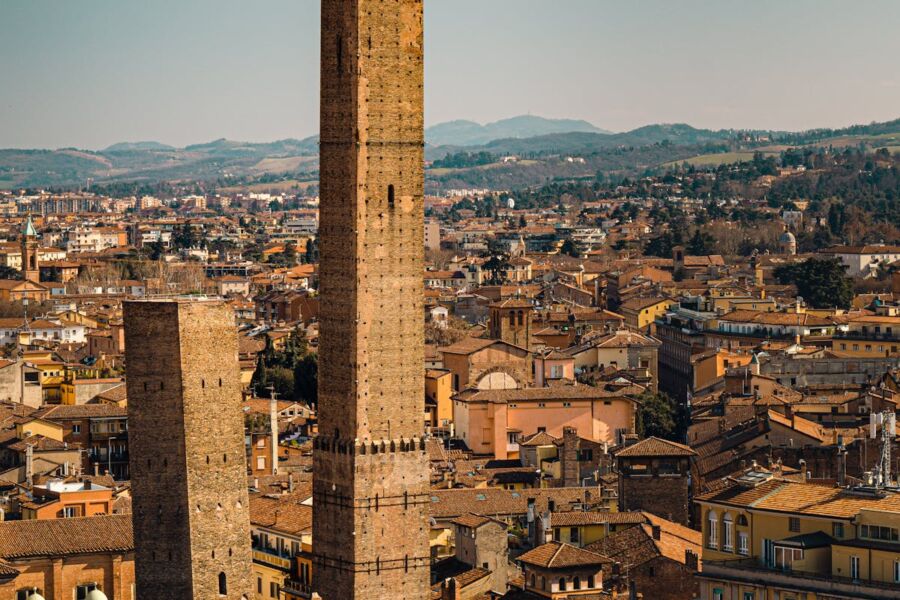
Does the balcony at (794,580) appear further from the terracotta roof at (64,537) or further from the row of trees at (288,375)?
the row of trees at (288,375)

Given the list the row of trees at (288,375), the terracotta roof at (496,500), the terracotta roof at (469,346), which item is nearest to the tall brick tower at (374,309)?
the terracotta roof at (496,500)

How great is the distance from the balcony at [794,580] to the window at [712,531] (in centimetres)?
46

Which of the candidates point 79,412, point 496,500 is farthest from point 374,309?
point 79,412

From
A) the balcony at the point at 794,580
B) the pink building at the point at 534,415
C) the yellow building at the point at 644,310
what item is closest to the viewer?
the balcony at the point at 794,580

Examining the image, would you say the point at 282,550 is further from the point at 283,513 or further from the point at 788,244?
the point at 788,244

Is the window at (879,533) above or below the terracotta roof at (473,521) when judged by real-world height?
above

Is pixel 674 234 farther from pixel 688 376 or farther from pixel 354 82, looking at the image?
pixel 354 82

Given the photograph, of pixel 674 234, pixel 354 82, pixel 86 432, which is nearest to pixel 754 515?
pixel 354 82

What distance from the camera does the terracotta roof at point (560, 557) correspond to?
95.6 ft

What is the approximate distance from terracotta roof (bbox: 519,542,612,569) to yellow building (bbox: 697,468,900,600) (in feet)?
7.67

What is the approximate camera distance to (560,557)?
2930cm

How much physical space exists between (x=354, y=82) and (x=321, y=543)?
5.72 m

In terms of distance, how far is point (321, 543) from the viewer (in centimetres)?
2850

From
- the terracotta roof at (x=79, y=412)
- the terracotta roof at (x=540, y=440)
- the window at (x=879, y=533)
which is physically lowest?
the terracotta roof at (x=540, y=440)
